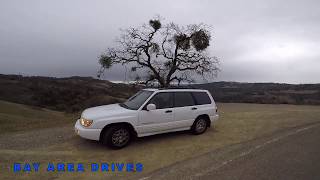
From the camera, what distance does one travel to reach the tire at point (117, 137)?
8.54 metres

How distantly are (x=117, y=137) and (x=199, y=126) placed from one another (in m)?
3.10

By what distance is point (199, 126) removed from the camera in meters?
10.6

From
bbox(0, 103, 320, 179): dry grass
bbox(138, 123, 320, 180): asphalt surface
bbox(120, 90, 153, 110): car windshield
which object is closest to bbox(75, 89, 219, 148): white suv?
bbox(120, 90, 153, 110): car windshield

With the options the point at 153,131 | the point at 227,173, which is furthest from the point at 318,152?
the point at 153,131

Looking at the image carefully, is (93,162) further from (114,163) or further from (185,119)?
(185,119)

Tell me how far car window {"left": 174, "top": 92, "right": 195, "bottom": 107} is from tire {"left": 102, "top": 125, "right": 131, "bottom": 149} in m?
1.96

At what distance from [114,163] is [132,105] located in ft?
8.24

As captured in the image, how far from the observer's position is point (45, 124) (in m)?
12.8

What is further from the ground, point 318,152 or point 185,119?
point 185,119

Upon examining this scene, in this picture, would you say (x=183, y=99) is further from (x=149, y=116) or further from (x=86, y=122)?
(x=86, y=122)

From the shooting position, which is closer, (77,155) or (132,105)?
(77,155)

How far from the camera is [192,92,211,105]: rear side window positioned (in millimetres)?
10773

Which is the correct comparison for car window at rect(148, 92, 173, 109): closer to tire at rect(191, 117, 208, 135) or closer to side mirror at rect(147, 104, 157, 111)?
side mirror at rect(147, 104, 157, 111)

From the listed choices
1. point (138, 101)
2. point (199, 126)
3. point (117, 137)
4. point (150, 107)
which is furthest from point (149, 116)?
point (199, 126)
